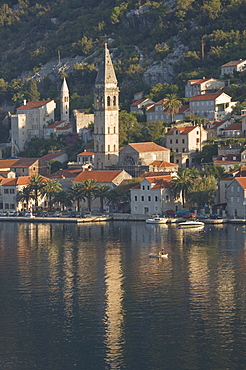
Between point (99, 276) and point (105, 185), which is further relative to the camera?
point (105, 185)

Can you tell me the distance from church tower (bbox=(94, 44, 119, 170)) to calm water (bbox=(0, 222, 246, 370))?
32854 mm

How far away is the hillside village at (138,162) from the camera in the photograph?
114m

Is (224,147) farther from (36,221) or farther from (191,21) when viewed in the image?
(191,21)

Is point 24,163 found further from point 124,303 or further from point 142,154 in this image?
point 124,303

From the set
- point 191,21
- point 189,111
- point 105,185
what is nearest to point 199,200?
point 105,185

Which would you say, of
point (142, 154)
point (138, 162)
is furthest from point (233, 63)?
point (138, 162)

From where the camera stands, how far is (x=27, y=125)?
160m

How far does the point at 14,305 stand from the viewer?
6850cm

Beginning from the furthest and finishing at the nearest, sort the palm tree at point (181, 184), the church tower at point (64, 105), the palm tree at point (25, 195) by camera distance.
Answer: the church tower at point (64, 105)
the palm tree at point (25, 195)
the palm tree at point (181, 184)

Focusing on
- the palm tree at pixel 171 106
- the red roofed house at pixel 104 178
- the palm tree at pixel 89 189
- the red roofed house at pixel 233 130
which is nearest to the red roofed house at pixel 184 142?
the red roofed house at pixel 233 130

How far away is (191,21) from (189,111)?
3792 cm

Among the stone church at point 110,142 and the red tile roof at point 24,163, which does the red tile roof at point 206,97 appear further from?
the red tile roof at point 24,163

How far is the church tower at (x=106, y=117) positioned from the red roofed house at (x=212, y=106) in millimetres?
15893

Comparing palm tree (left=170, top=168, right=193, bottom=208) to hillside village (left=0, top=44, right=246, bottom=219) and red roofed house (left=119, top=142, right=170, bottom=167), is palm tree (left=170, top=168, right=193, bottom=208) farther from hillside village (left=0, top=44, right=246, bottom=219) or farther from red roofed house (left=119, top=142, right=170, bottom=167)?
red roofed house (left=119, top=142, right=170, bottom=167)
